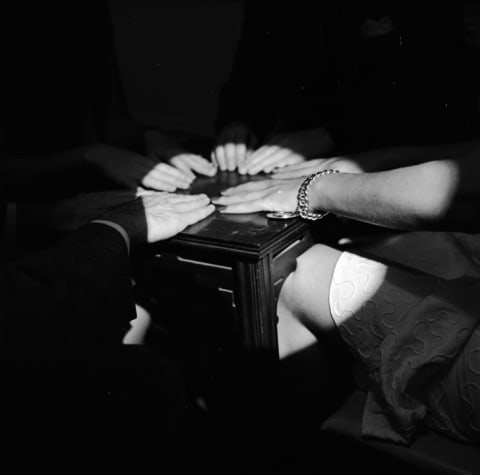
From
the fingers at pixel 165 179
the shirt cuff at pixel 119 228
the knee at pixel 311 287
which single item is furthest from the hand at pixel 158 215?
the knee at pixel 311 287

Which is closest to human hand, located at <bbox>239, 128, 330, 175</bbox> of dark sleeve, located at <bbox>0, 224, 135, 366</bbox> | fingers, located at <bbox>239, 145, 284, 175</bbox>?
fingers, located at <bbox>239, 145, 284, 175</bbox>

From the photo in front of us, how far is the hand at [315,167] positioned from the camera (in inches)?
66.6

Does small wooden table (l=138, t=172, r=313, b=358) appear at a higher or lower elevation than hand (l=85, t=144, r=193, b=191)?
lower

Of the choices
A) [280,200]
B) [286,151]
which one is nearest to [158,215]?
[280,200]

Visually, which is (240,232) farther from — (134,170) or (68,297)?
(134,170)

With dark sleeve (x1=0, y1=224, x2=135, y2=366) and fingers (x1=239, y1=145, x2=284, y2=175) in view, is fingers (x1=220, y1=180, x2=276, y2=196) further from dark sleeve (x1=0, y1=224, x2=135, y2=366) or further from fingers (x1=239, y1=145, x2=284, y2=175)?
dark sleeve (x1=0, y1=224, x2=135, y2=366)

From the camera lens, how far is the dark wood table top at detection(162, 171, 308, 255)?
1.33 metres

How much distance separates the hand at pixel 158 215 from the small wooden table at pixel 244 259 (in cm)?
3

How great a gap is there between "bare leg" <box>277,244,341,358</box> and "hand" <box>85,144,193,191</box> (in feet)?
1.69

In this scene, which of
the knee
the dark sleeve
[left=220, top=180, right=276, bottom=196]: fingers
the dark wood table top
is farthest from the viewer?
[left=220, top=180, right=276, bottom=196]: fingers

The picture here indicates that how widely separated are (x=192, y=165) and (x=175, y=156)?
0.09 meters

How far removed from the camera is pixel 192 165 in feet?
6.41

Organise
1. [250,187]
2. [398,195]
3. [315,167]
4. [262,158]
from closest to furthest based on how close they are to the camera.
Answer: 1. [398,195]
2. [250,187]
3. [315,167]
4. [262,158]

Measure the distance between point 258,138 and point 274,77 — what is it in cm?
44
